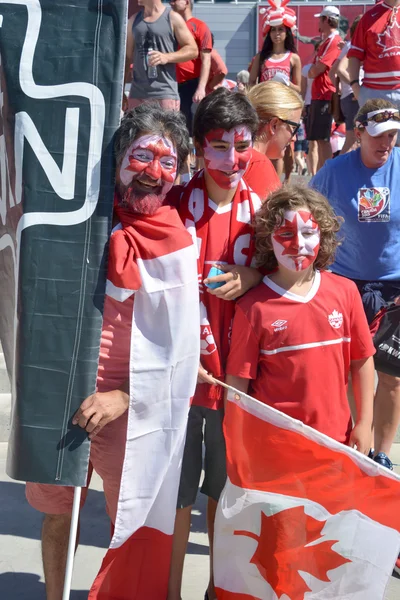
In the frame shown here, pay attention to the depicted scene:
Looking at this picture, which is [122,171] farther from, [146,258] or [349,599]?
[349,599]

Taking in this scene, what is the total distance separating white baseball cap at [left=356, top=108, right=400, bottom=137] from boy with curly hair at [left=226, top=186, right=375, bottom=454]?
0.99 meters

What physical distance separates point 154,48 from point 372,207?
3.43m

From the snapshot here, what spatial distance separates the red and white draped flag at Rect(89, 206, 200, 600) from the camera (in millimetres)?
2729

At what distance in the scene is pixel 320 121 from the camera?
29.2 ft

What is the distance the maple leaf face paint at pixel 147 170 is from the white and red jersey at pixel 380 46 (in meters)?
4.29

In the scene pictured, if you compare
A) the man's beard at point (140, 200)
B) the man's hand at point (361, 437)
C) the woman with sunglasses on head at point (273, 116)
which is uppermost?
the woman with sunglasses on head at point (273, 116)

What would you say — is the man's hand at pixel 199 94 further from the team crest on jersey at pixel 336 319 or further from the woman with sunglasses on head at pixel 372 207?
the team crest on jersey at pixel 336 319

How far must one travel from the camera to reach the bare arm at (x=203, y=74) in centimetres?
741

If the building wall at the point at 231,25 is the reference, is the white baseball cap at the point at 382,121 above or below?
below

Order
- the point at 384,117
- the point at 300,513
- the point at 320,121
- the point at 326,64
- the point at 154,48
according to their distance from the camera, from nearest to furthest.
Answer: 1. the point at 300,513
2. the point at 384,117
3. the point at 154,48
4. the point at 326,64
5. the point at 320,121

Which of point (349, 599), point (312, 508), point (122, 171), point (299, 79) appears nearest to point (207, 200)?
point (122, 171)

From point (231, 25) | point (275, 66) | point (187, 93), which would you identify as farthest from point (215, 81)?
point (231, 25)

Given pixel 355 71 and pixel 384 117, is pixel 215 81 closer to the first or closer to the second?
pixel 355 71

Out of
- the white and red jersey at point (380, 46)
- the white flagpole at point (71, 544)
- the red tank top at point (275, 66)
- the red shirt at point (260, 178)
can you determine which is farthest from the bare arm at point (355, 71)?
the white flagpole at point (71, 544)
